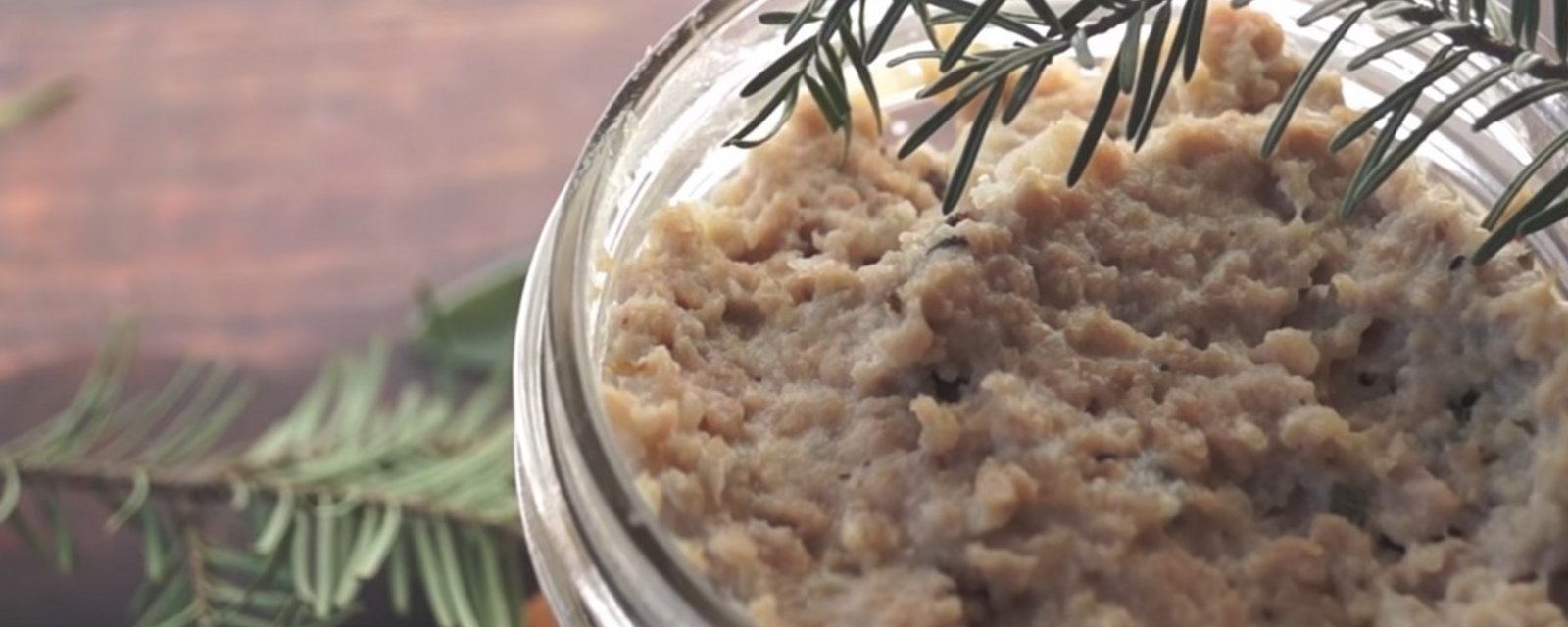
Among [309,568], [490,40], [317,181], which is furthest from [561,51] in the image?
[309,568]

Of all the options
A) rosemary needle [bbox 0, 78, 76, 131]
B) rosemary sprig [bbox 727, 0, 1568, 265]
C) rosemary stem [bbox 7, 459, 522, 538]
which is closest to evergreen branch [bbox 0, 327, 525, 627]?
rosemary stem [bbox 7, 459, 522, 538]

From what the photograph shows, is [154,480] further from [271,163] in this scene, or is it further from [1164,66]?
[1164,66]

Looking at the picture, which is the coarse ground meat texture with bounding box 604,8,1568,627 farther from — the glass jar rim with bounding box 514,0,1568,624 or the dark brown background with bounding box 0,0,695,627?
the dark brown background with bounding box 0,0,695,627

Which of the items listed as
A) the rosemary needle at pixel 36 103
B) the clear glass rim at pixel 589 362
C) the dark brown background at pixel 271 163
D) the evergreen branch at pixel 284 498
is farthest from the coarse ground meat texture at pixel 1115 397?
the rosemary needle at pixel 36 103

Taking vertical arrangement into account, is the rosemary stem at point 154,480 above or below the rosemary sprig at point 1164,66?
below

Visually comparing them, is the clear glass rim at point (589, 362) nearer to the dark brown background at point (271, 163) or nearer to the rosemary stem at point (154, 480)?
the rosemary stem at point (154, 480)

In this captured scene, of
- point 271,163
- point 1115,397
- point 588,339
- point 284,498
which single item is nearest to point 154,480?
point 284,498
